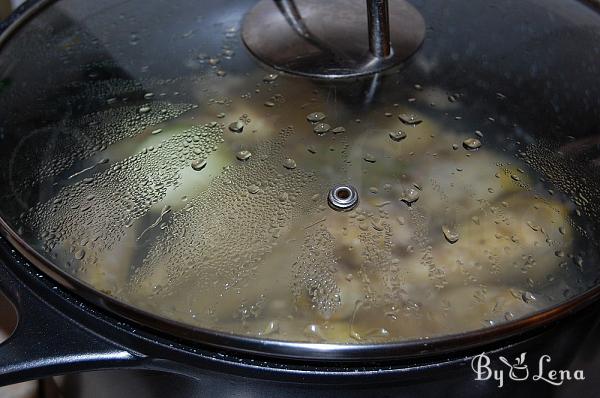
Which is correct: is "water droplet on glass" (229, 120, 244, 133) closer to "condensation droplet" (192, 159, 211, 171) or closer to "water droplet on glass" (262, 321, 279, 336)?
"condensation droplet" (192, 159, 211, 171)

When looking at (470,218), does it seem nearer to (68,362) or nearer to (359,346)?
(359,346)

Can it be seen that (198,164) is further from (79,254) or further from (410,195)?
(410,195)

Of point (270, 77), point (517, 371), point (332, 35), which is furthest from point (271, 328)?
point (332, 35)

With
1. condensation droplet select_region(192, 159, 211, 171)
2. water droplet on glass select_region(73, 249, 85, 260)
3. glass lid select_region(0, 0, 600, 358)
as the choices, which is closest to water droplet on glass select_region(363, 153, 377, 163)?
glass lid select_region(0, 0, 600, 358)

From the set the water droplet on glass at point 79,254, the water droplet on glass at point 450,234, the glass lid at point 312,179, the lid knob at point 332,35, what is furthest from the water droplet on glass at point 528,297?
the water droplet on glass at point 79,254

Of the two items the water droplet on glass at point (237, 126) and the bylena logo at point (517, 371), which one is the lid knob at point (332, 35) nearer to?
the water droplet on glass at point (237, 126)
